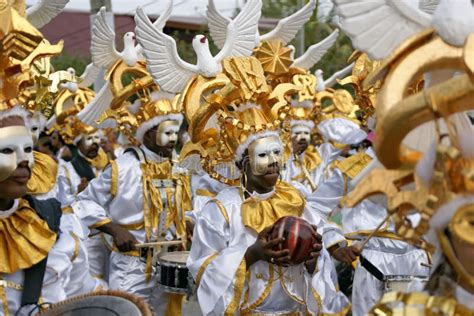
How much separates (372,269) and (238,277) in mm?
1997

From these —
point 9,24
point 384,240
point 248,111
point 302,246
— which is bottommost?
point 384,240

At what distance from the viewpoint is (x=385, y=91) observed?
291cm

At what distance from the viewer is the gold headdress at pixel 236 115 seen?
5.75 m

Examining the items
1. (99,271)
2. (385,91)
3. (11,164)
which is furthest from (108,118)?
(385,91)

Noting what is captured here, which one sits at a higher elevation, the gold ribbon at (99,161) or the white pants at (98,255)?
the white pants at (98,255)

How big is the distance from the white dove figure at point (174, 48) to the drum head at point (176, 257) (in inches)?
47.6

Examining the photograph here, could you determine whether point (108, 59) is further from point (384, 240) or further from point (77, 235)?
point (77, 235)

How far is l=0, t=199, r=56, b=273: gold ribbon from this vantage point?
4637mm

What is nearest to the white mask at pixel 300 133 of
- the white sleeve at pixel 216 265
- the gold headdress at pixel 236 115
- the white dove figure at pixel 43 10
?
the gold headdress at pixel 236 115

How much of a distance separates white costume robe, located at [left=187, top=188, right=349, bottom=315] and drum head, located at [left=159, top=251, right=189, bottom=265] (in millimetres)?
1598

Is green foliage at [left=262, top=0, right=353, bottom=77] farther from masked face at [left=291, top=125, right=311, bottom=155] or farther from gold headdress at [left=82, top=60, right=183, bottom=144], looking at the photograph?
gold headdress at [left=82, top=60, right=183, bottom=144]

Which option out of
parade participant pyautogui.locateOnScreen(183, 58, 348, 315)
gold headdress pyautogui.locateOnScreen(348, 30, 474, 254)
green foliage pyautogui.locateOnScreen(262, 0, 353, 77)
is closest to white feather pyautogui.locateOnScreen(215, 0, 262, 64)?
parade participant pyautogui.locateOnScreen(183, 58, 348, 315)

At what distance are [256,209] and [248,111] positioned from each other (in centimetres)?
61

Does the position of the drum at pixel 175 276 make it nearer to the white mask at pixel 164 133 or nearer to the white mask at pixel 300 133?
the white mask at pixel 164 133
